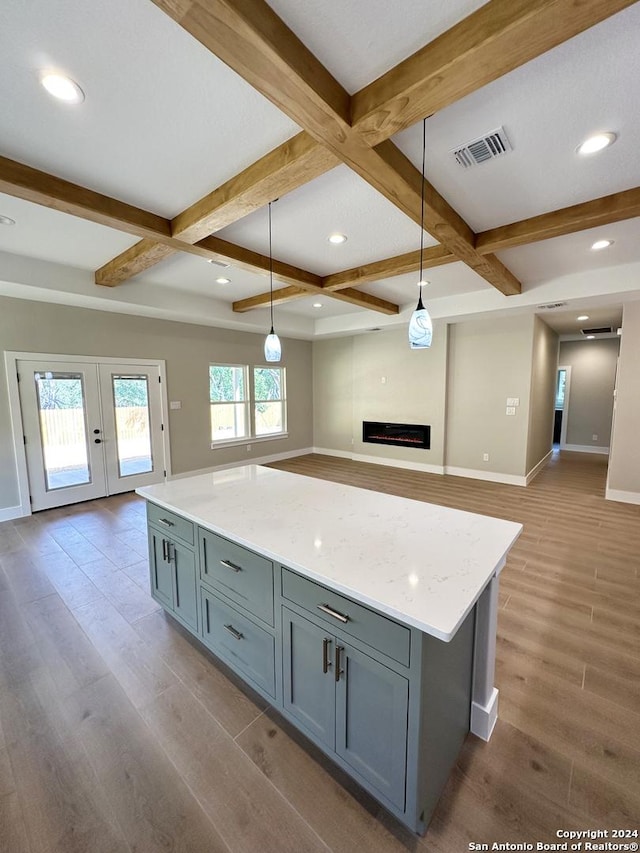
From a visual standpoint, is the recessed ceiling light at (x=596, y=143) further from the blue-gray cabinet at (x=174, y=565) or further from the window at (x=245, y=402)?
the window at (x=245, y=402)

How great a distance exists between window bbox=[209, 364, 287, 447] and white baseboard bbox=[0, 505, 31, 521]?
2694 mm

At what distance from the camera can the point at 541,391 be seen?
19.6 ft

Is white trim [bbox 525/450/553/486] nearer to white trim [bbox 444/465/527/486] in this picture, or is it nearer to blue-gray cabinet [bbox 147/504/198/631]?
white trim [bbox 444/465/527/486]

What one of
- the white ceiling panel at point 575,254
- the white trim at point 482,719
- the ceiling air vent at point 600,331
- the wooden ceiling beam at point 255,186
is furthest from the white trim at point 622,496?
the wooden ceiling beam at point 255,186

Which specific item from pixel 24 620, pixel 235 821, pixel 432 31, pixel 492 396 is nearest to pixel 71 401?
pixel 24 620

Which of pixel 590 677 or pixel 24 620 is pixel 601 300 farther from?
pixel 24 620

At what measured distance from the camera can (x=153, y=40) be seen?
1336 millimetres

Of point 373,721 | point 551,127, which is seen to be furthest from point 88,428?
point 551,127

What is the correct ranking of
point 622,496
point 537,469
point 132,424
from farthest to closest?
1. point 537,469
2. point 132,424
3. point 622,496

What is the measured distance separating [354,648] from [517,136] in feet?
8.52

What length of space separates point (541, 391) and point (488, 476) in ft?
5.84

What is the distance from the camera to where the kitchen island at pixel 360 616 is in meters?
1.11

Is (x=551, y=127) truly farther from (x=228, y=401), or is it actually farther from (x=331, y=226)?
(x=228, y=401)

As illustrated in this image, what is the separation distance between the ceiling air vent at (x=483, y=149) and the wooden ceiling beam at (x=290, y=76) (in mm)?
267
